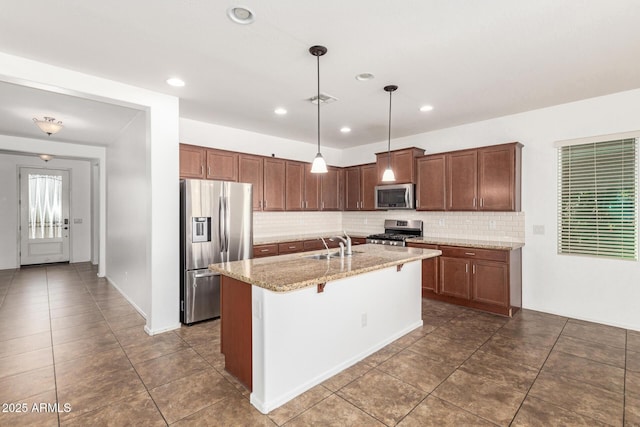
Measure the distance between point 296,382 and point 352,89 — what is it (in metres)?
2.89

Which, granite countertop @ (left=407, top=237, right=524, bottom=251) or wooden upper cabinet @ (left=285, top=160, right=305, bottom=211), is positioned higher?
wooden upper cabinet @ (left=285, top=160, right=305, bottom=211)

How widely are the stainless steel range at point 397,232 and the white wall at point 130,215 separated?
134 inches

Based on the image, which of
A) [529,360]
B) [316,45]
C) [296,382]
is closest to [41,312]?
[296,382]

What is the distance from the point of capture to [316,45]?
256 centimetres

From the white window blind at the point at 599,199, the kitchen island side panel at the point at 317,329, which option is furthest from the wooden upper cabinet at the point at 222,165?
the white window blind at the point at 599,199

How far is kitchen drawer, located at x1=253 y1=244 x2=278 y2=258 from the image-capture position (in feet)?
15.3

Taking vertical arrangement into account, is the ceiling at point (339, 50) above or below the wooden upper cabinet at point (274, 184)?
above

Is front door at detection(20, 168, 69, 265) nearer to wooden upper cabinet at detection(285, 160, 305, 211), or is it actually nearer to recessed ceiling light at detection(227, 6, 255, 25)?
wooden upper cabinet at detection(285, 160, 305, 211)

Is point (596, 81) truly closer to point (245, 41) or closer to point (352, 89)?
point (352, 89)

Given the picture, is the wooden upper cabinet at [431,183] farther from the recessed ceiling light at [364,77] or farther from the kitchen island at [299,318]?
the recessed ceiling light at [364,77]

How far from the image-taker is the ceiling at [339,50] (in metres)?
2.12

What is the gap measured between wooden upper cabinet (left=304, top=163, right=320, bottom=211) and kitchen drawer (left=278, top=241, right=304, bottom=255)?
0.87 m

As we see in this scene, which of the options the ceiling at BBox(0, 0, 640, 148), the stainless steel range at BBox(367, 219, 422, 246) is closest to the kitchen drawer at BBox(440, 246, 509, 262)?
the stainless steel range at BBox(367, 219, 422, 246)

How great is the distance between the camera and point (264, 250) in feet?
15.6
